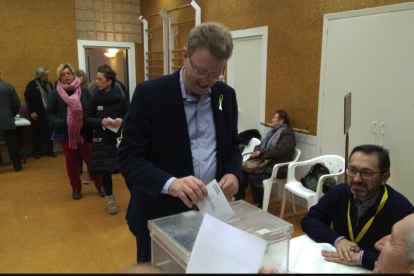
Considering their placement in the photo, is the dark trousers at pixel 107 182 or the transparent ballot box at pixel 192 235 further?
the dark trousers at pixel 107 182

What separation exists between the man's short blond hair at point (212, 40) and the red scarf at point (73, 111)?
293cm

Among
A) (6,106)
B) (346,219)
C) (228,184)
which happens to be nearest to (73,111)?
(6,106)

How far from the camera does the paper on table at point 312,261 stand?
1.34 metres

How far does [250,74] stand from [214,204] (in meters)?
3.69

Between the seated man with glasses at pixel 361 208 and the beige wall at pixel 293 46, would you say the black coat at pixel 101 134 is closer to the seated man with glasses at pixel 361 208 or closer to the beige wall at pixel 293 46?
the beige wall at pixel 293 46

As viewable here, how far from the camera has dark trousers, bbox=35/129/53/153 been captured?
19.9ft

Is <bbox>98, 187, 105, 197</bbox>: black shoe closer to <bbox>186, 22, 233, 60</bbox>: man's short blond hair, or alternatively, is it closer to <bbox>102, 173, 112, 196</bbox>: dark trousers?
<bbox>102, 173, 112, 196</bbox>: dark trousers

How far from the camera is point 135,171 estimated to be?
1.27 metres

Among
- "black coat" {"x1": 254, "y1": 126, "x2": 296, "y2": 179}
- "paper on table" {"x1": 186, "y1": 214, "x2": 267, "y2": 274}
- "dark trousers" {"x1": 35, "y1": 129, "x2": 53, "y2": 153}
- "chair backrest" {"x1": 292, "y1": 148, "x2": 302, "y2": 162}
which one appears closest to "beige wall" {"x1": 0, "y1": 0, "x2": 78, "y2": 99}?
"dark trousers" {"x1": 35, "y1": 129, "x2": 53, "y2": 153}

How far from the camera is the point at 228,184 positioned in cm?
132

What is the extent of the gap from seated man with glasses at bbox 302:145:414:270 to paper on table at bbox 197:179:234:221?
2.20 feet

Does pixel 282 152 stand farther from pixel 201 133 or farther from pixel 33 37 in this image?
pixel 33 37

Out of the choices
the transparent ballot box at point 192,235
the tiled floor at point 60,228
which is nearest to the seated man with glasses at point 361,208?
the transparent ballot box at point 192,235

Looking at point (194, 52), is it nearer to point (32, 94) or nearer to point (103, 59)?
point (32, 94)
